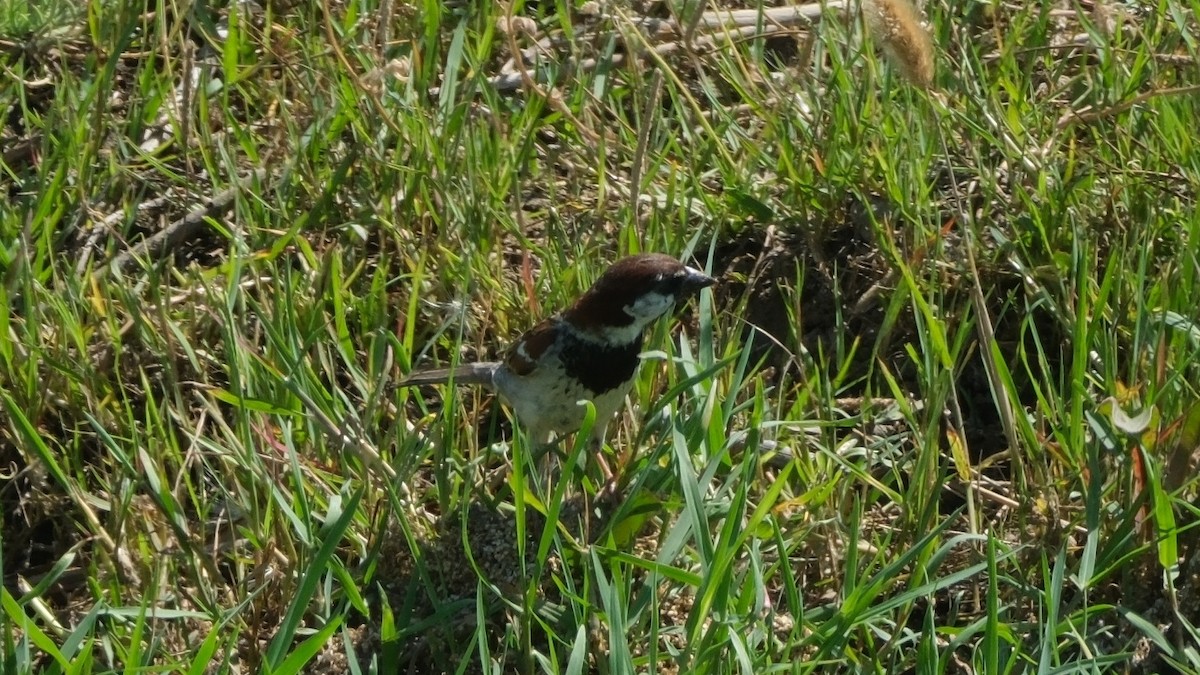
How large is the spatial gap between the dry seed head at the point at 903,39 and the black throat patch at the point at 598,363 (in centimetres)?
94

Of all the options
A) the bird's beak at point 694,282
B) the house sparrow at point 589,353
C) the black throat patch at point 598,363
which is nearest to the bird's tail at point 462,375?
the house sparrow at point 589,353

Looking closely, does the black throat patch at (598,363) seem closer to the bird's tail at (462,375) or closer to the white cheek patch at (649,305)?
the white cheek patch at (649,305)

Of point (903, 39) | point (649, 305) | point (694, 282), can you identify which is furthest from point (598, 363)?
point (903, 39)

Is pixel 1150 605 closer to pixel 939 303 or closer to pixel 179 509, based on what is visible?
pixel 939 303

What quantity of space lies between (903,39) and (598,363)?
1.04 m

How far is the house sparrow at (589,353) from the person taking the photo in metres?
3.30

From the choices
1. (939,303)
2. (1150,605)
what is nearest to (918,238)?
(939,303)

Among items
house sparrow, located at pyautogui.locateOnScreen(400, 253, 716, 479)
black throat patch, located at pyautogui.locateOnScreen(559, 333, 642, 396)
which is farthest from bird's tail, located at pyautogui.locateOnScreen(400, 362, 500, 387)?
black throat patch, located at pyautogui.locateOnScreen(559, 333, 642, 396)

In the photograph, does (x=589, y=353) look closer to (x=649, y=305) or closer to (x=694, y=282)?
(x=649, y=305)

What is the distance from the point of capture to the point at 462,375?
3525 millimetres

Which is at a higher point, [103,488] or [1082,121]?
[1082,121]

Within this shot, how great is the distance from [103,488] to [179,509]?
0.37 meters

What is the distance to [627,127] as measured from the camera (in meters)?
4.16

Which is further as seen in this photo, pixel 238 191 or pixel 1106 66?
pixel 1106 66
